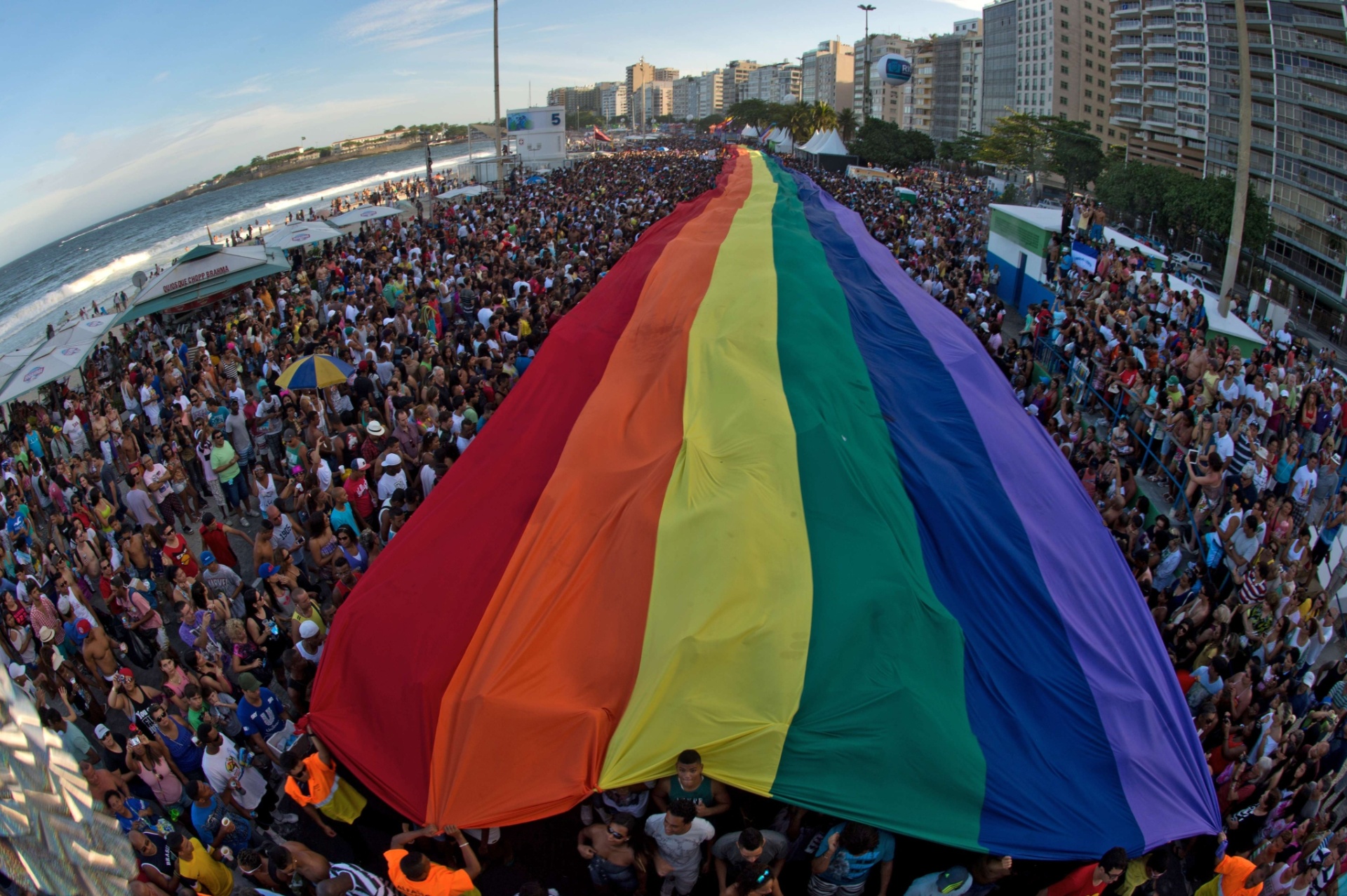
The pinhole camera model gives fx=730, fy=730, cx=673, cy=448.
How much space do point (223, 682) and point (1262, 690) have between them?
7.87 meters

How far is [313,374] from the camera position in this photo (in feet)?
31.3

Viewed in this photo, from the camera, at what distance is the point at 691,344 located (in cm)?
914

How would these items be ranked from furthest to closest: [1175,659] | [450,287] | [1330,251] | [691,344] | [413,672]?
[1330,251], [450,287], [691,344], [1175,659], [413,672]

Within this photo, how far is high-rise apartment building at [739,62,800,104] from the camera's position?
16750cm

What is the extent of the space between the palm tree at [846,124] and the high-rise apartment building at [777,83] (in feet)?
315

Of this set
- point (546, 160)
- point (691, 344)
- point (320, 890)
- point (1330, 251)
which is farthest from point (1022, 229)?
point (1330, 251)

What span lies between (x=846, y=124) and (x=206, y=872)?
71899 mm

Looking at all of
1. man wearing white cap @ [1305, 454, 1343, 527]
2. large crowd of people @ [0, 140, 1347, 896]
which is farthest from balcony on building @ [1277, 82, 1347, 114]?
man wearing white cap @ [1305, 454, 1343, 527]

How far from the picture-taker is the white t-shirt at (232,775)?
4.79 metres

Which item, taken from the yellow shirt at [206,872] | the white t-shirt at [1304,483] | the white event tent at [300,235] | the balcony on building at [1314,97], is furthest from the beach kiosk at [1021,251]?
the balcony on building at [1314,97]

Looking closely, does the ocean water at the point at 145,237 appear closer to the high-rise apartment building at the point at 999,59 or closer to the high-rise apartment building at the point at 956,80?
the high-rise apartment building at the point at 999,59

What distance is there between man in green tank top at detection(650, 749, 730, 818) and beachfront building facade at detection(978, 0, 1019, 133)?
95086 mm

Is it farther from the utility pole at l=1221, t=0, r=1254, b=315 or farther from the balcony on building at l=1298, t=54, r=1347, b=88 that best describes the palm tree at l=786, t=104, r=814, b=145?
the utility pole at l=1221, t=0, r=1254, b=315

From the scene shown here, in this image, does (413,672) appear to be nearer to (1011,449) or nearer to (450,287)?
(1011,449)
